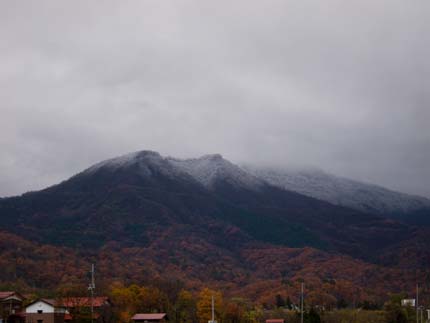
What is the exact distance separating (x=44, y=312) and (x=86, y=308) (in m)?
5.53

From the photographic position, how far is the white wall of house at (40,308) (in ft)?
277

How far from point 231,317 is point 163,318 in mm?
9828

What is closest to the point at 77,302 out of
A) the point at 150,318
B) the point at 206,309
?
the point at 150,318

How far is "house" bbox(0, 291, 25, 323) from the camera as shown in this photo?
83812 millimetres

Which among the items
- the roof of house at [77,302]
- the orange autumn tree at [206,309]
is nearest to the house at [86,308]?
the roof of house at [77,302]

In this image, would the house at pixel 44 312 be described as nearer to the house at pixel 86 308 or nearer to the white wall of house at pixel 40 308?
the white wall of house at pixel 40 308

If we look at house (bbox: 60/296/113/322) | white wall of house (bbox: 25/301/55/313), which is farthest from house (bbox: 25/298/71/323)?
house (bbox: 60/296/113/322)

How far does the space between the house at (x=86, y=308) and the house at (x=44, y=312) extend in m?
0.95

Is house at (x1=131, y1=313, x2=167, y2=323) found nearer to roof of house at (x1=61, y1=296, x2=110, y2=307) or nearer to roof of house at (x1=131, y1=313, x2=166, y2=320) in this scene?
roof of house at (x1=131, y1=313, x2=166, y2=320)

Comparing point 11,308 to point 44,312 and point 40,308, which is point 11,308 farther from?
point 44,312

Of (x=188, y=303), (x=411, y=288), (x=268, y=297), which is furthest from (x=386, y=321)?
(x=411, y=288)

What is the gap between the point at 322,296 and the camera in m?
146

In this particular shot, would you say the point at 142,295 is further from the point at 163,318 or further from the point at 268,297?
the point at 268,297

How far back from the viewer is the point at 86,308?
271 ft
